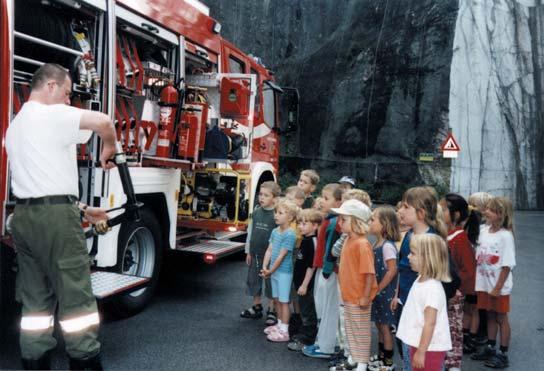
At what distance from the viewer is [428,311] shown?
124 inches

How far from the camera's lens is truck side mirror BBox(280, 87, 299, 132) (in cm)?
925

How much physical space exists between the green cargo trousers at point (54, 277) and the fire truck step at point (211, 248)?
2.61 metres

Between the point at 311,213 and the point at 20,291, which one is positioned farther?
the point at 311,213

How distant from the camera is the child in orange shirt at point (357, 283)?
155 inches

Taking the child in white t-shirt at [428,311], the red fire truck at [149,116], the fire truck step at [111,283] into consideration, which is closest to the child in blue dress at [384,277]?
the child in white t-shirt at [428,311]

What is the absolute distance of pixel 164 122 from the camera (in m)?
5.75

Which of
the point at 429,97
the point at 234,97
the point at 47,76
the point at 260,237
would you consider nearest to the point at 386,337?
the point at 260,237

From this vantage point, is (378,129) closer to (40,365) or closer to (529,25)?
(529,25)

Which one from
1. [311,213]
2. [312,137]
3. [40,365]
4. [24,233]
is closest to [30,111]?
[24,233]

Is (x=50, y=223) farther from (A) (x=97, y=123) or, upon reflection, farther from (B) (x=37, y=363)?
(B) (x=37, y=363)

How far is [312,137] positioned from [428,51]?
19.3ft

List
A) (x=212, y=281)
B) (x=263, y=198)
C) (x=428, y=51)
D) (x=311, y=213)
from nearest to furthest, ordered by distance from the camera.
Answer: (x=311, y=213)
(x=263, y=198)
(x=212, y=281)
(x=428, y=51)

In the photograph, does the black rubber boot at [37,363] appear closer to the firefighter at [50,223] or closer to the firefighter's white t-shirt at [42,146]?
the firefighter at [50,223]

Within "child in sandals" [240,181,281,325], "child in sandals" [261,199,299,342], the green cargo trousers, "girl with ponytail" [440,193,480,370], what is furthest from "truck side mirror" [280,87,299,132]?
the green cargo trousers
